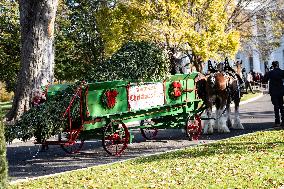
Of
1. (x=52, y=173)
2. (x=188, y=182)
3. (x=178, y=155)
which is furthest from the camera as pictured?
(x=178, y=155)

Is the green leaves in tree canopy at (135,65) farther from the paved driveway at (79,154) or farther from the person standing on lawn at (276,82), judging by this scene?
the person standing on lawn at (276,82)

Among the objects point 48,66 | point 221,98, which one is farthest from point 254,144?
point 48,66

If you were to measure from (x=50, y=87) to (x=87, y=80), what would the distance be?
1.34m

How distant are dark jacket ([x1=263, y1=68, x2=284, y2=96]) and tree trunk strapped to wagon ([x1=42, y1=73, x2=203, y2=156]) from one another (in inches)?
116

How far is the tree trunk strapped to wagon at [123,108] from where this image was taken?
482 inches

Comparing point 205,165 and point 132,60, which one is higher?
point 132,60

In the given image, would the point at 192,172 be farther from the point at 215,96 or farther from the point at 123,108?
the point at 215,96

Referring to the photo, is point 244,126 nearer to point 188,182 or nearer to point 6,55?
point 188,182

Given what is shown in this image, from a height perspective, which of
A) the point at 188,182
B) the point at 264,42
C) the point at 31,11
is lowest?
the point at 188,182

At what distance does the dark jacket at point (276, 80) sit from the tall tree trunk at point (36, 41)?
8.58 m

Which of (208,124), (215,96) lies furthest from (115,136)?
(215,96)

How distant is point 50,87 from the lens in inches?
542

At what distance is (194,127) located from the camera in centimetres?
1567

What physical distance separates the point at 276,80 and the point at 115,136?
6.74 meters
